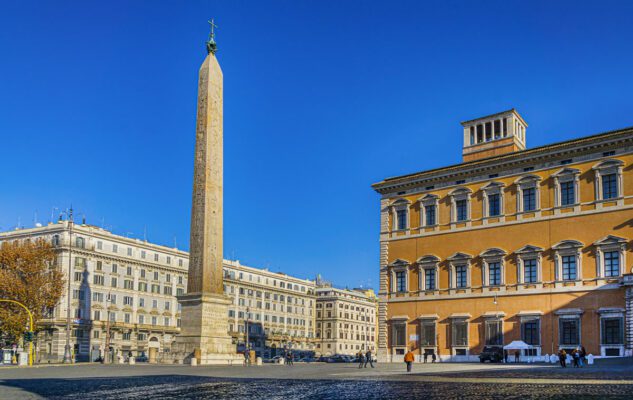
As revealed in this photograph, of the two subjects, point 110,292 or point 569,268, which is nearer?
point 569,268

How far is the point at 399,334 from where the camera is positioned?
48.4 metres

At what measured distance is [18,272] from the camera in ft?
196

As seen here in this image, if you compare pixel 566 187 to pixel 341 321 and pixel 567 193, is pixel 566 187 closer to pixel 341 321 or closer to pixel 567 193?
pixel 567 193

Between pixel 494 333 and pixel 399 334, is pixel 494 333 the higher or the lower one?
the higher one

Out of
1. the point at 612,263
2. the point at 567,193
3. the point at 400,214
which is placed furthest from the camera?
the point at 400,214

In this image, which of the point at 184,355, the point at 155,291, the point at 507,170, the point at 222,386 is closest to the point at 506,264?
the point at 507,170

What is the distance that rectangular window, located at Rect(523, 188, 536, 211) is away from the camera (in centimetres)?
4306

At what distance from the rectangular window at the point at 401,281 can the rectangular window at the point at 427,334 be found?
2.88 meters

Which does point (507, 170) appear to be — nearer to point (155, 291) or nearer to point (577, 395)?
point (577, 395)

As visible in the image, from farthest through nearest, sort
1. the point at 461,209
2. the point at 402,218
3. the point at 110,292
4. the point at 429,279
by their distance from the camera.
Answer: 1. the point at 110,292
2. the point at 402,218
3. the point at 429,279
4. the point at 461,209

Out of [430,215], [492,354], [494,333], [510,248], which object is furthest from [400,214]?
[492,354]

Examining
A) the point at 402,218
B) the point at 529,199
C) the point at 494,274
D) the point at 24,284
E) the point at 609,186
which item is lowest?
the point at 24,284

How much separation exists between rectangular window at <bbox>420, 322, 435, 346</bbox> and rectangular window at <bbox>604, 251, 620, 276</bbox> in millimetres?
11838

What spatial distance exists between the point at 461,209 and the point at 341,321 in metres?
69.3
